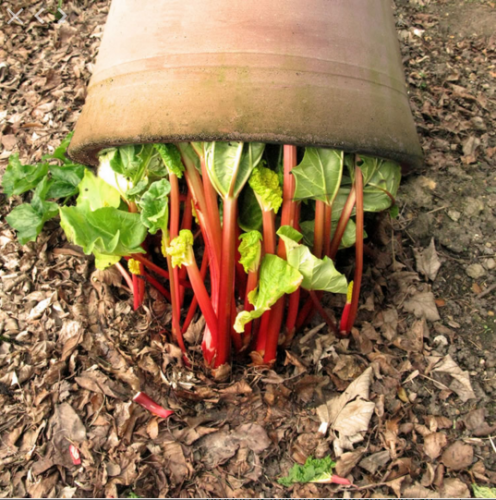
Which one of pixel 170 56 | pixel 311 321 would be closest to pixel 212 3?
pixel 170 56

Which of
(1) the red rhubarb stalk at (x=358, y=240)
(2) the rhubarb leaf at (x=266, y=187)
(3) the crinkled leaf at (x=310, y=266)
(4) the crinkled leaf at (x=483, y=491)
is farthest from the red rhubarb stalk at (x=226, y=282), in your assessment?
(4) the crinkled leaf at (x=483, y=491)

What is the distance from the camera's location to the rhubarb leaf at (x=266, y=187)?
177 centimetres

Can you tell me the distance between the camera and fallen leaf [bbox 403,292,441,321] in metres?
2.20

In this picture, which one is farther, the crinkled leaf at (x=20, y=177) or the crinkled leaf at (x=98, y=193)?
the crinkled leaf at (x=20, y=177)

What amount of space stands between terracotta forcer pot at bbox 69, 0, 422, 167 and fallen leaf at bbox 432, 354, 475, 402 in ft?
3.08

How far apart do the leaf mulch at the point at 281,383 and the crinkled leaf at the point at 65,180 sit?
0.25 m

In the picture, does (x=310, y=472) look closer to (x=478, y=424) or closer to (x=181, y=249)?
(x=478, y=424)

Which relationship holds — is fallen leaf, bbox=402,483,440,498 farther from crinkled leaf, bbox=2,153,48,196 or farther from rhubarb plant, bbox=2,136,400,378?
crinkled leaf, bbox=2,153,48,196

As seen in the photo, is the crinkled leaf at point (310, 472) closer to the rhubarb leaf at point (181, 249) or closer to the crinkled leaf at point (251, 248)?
the crinkled leaf at point (251, 248)

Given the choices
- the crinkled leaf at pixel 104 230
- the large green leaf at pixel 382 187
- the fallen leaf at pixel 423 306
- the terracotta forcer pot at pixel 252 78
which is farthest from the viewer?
the fallen leaf at pixel 423 306

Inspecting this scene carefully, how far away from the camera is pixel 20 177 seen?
236 centimetres

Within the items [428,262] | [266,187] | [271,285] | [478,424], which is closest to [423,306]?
[428,262]

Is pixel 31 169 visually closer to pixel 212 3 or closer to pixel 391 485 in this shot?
pixel 212 3

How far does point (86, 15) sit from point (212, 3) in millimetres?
2603
